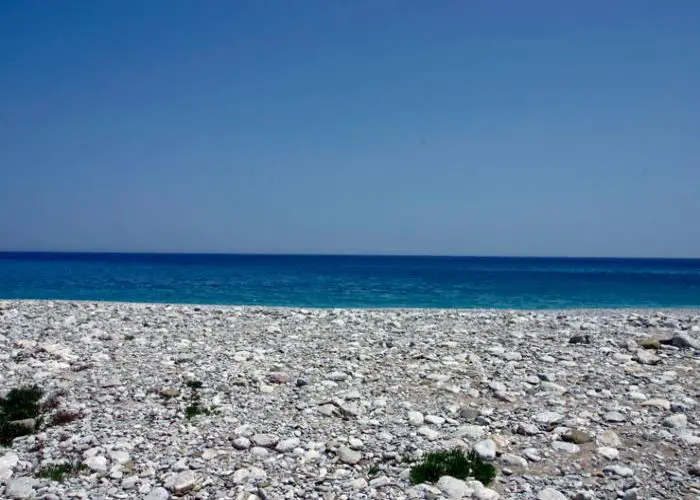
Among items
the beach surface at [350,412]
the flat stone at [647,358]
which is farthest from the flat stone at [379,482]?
the flat stone at [647,358]

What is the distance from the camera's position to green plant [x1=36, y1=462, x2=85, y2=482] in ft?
20.2

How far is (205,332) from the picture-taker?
14023 millimetres

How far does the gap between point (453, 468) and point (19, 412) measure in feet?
21.2

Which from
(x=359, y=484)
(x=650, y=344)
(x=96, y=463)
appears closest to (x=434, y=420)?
(x=359, y=484)

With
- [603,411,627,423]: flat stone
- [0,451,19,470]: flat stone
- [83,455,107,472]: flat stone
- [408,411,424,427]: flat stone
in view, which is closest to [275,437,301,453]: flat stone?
[408,411,424,427]: flat stone

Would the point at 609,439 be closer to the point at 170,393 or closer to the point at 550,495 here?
the point at 550,495

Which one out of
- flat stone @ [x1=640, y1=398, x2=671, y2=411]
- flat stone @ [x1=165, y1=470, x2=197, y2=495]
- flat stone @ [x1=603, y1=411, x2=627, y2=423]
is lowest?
flat stone @ [x1=165, y1=470, x2=197, y2=495]

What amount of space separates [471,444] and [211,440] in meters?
3.48

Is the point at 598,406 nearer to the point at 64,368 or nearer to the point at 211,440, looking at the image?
the point at 211,440

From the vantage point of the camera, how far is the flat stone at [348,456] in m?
6.50

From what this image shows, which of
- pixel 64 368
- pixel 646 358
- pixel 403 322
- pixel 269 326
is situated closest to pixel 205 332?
pixel 269 326

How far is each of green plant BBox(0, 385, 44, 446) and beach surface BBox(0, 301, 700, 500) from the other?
0.49 ft

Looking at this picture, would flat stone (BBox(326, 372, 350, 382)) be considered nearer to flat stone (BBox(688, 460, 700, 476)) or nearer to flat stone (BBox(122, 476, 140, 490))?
flat stone (BBox(122, 476, 140, 490))

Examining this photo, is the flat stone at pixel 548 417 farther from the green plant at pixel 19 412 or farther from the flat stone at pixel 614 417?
the green plant at pixel 19 412
